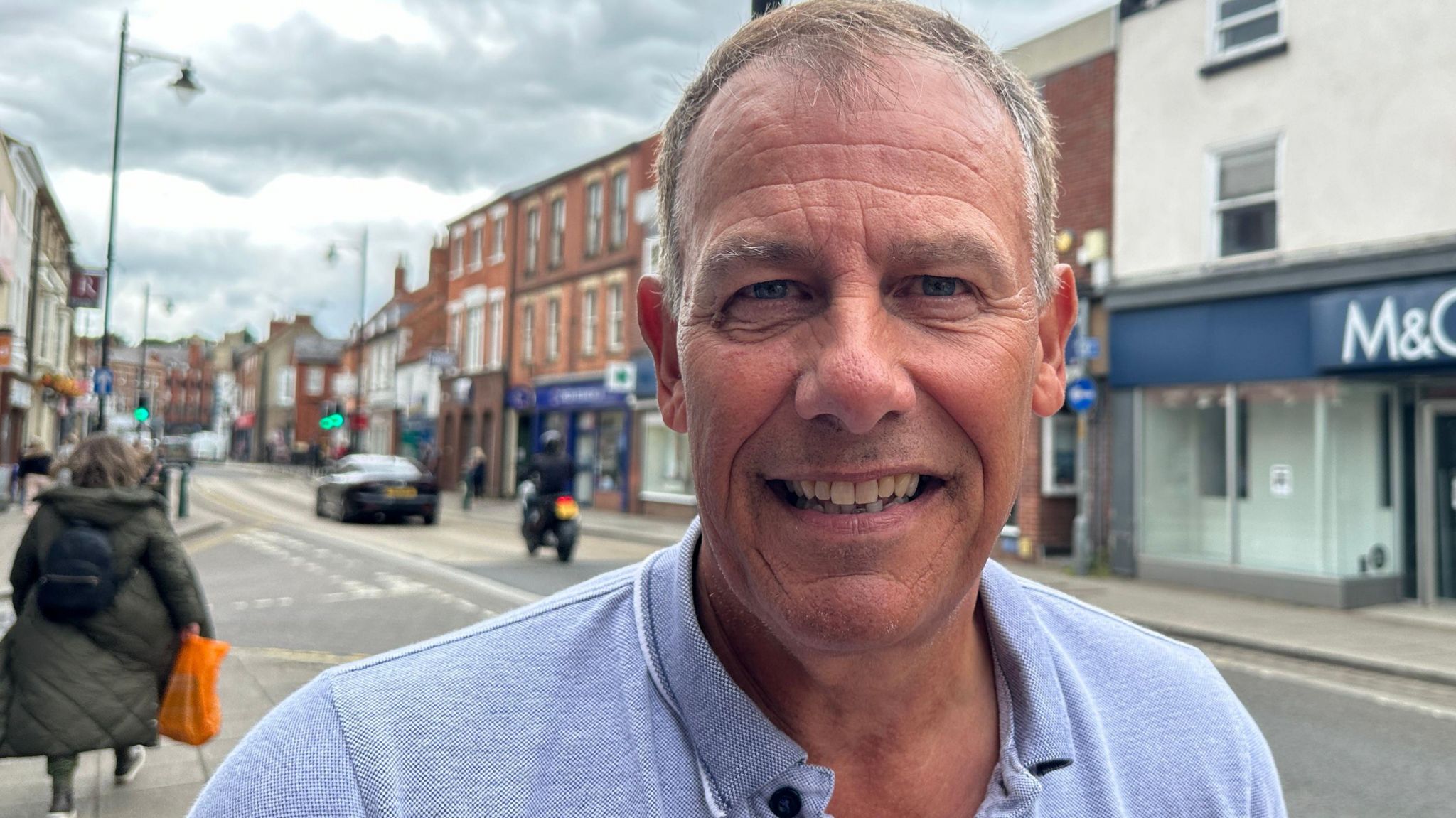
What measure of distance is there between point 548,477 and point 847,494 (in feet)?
49.1

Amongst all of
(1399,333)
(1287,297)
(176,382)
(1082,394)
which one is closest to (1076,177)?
(1082,394)

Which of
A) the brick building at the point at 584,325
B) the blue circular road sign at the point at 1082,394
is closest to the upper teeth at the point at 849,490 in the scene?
the blue circular road sign at the point at 1082,394

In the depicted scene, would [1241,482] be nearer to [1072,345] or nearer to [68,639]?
[1072,345]

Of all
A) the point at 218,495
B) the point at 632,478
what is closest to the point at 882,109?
the point at 632,478

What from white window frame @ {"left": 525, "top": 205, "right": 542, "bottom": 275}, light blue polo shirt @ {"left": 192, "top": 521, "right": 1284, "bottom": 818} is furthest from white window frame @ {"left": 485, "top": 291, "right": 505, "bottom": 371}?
light blue polo shirt @ {"left": 192, "top": 521, "right": 1284, "bottom": 818}

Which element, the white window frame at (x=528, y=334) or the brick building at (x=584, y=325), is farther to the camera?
the white window frame at (x=528, y=334)

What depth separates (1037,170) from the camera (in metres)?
1.50

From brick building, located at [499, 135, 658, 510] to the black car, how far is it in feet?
18.9

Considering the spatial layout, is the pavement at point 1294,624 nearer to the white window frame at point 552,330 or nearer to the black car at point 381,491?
the black car at point 381,491

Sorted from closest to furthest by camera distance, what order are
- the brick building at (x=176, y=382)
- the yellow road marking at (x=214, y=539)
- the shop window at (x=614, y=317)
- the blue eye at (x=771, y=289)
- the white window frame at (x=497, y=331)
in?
the blue eye at (x=771, y=289) < the yellow road marking at (x=214, y=539) < the shop window at (x=614, y=317) < the white window frame at (x=497, y=331) < the brick building at (x=176, y=382)

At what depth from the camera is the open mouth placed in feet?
4.04

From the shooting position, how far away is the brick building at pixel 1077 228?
15438 millimetres

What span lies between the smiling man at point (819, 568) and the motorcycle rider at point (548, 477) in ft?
47.7

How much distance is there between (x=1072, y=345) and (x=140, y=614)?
497 inches
